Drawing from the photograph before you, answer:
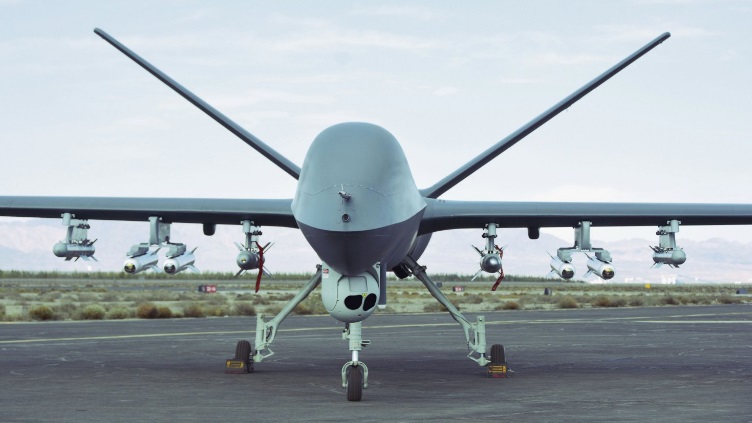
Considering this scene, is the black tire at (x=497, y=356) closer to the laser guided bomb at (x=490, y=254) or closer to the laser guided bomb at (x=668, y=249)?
the laser guided bomb at (x=490, y=254)

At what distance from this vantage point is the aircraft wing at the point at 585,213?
752 inches

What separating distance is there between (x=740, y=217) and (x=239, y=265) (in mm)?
10298

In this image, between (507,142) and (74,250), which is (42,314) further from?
(507,142)

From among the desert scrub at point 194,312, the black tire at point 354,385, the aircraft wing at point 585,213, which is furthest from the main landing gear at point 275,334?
the desert scrub at point 194,312

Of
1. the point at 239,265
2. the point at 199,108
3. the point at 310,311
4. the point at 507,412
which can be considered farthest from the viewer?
the point at 310,311

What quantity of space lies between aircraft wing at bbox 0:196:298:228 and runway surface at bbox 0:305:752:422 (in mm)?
3125

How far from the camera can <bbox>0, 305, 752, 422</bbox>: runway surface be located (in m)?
13.3

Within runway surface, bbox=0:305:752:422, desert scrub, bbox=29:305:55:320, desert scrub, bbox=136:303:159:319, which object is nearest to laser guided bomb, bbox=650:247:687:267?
runway surface, bbox=0:305:752:422

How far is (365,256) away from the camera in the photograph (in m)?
13.4

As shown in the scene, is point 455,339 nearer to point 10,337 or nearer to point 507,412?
point 10,337

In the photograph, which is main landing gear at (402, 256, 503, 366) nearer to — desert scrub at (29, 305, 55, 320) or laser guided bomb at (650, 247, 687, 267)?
laser guided bomb at (650, 247, 687, 267)

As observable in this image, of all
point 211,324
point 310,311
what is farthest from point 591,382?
point 310,311

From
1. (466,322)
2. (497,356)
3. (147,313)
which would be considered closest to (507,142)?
(466,322)

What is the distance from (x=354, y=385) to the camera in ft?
47.4
